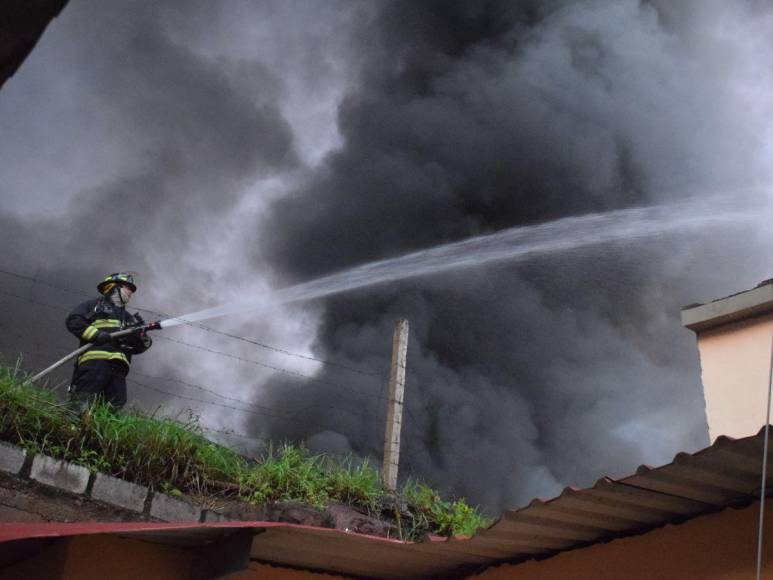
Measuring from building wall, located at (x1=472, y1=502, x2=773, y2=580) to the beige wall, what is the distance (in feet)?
10.4

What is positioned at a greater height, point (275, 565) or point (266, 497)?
point (266, 497)

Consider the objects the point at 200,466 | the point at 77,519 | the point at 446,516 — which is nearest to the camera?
the point at 77,519

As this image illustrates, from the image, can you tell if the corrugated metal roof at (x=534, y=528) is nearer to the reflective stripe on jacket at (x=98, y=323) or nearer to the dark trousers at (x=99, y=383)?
the dark trousers at (x=99, y=383)

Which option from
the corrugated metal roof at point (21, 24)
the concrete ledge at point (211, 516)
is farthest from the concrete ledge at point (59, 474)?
the corrugated metal roof at point (21, 24)

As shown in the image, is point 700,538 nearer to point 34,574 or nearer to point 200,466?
point 34,574

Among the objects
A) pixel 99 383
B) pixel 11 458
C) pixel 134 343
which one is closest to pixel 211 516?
pixel 11 458

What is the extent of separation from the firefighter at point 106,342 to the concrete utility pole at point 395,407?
2872 mm

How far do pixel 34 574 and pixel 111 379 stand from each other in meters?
3.31

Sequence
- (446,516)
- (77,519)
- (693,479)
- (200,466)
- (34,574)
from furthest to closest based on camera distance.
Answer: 1. (446,516)
2. (200,466)
3. (77,519)
4. (34,574)
5. (693,479)

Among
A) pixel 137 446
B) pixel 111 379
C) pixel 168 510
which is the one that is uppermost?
pixel 111 379

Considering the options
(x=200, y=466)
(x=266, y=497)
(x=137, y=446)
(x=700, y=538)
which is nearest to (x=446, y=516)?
(x=266, y=497)

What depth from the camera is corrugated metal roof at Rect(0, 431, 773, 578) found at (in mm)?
3652

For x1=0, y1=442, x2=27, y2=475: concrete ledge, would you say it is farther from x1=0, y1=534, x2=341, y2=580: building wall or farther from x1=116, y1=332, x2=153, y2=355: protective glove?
x1=116, y1=332, x2=153, y2=355: protective glove

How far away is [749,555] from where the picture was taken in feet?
12.7
